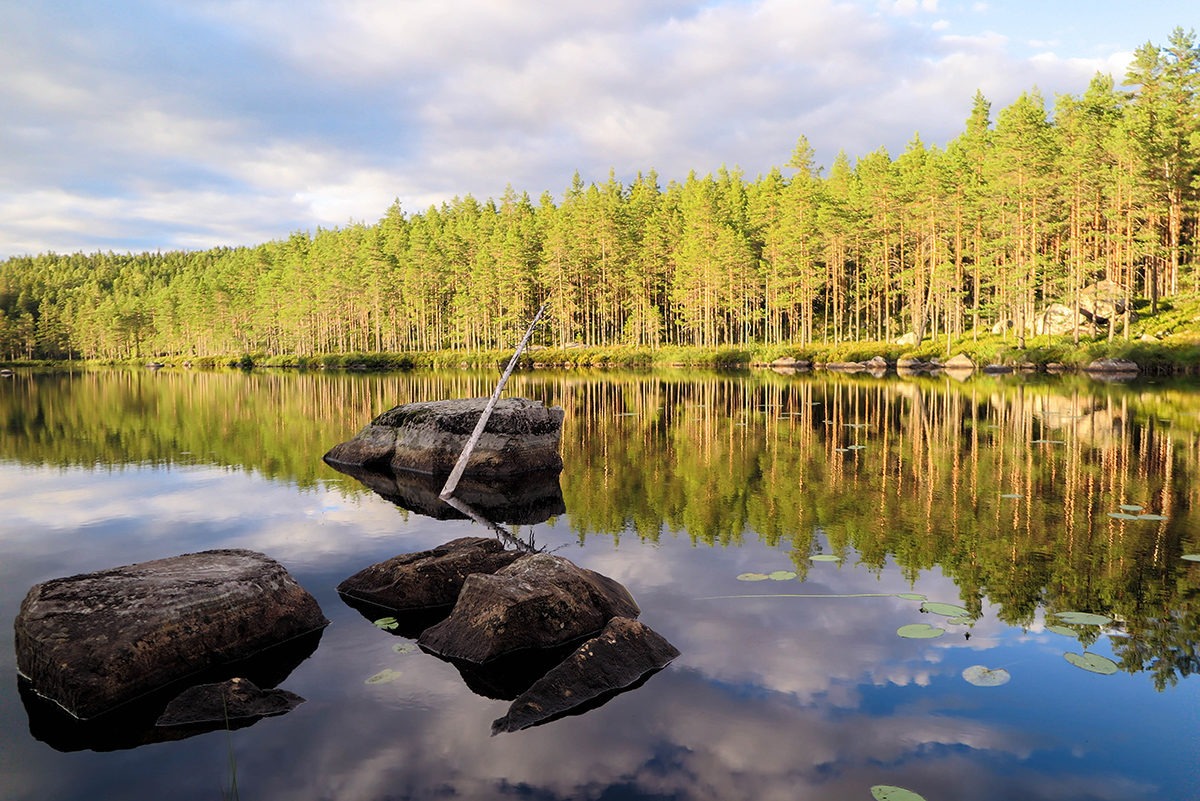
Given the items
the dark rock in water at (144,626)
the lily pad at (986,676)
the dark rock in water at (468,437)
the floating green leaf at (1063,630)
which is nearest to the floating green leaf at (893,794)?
the lily pad at (986,676)

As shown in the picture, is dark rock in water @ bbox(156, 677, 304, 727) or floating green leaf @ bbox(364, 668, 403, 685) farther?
floating green leaf @ bbox(364, 668, 403, 685)

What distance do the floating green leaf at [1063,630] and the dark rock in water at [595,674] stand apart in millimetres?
3889

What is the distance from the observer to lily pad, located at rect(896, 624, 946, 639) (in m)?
7.50

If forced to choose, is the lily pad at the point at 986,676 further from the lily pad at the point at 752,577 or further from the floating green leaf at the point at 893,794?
the lily pad at the point at 752,577

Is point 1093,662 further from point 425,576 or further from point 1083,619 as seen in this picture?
point 425,576

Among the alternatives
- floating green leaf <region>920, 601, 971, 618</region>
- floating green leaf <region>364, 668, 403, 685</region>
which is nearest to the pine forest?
floating green leaf <region>920, 601, 971, 618</region>

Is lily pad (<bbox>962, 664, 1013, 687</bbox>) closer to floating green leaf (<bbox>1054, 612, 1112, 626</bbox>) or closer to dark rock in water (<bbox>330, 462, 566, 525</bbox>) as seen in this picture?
floating green leaf (<bbox>1054, 612, 1112, 626</bbox>)

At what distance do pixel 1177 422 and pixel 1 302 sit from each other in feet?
696

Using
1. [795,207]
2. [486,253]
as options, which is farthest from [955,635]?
[486,253]

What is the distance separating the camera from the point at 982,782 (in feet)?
16.8

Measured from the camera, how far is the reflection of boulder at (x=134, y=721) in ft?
19.5

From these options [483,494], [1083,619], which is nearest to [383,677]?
[1083,619]

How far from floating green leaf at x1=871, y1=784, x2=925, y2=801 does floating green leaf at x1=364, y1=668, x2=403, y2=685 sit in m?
4.28

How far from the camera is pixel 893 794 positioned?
4.91 metres
